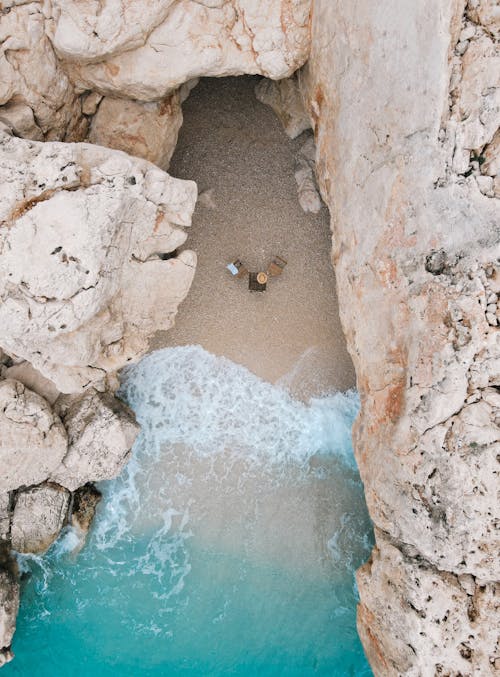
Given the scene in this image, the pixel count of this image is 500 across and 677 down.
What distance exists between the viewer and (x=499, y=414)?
3469 mm

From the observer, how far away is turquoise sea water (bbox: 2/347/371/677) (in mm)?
5812

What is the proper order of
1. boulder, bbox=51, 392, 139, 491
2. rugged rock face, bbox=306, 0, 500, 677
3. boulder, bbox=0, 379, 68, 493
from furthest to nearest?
boulder, bbox=51, 392, 139, 491, boulder, bbox=0, 379, 68, 493, rugged rock face, bbox=306, 0, 500, 677

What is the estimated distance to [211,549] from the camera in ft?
19.3

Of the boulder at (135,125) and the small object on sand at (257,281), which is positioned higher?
the boulder at (135,125)

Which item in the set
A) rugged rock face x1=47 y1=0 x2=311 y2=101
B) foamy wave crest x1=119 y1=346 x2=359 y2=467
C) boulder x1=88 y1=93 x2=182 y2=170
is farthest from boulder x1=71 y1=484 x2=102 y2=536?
rugged rock face x1=47 y1=0 x2=311 y2=101

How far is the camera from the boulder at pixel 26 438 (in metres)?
4.95

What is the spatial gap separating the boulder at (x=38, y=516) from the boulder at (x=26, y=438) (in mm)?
205

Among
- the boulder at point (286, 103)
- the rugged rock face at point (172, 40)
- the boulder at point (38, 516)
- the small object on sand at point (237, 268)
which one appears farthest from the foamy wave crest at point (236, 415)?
the rugged rock face at point (172, 40)

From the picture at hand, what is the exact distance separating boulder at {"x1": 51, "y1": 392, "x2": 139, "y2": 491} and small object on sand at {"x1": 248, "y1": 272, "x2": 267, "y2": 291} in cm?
189

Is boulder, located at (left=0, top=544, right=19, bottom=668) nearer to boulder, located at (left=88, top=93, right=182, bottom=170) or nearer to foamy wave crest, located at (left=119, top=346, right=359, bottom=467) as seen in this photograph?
foamy wave crest, located at (left=119, top=346, right=359, bottom=467)

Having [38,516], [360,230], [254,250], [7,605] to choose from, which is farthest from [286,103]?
[7,605]

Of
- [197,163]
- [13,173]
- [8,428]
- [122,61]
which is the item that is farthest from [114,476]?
[122,61]

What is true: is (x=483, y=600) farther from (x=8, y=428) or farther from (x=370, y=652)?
(x=8, y=428)

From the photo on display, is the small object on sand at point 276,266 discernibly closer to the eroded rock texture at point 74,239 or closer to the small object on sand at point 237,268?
the small object on sand at point 237,268
